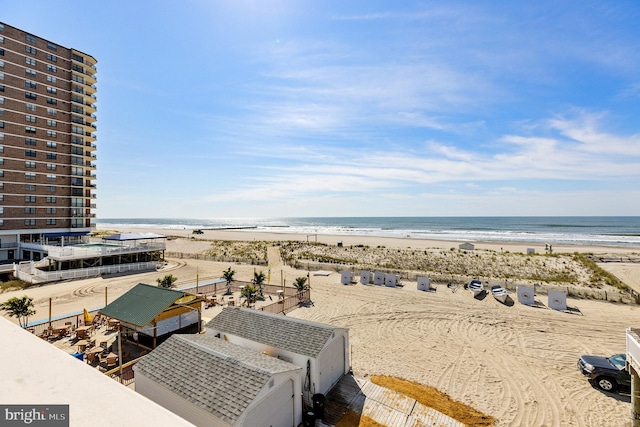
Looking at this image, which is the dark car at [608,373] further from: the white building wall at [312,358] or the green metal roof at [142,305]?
the green metal roof at [142,305]

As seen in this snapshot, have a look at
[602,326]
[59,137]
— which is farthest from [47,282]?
[602,326]

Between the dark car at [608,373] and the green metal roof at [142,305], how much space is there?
1894 cm

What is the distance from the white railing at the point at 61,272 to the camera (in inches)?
1163

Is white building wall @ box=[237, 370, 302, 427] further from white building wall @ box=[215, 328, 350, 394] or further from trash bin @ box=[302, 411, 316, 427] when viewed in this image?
white building wall @ box=[215, 328, 350, 394]

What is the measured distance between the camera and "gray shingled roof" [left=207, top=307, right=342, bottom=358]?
1210cm

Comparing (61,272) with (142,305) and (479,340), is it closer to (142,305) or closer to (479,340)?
(142,305)

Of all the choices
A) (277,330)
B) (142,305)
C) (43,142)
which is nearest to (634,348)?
(277,330)

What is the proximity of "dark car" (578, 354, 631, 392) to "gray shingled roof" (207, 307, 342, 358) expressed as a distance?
36.1 ft

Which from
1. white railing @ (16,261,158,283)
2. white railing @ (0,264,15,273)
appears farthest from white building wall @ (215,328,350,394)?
white railing @ (0,264,15,273)

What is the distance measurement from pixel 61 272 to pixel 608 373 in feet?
133

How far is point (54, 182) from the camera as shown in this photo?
1841 inches

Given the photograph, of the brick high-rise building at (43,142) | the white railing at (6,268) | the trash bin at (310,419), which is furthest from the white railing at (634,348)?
the brick high-rise building at (43,142)

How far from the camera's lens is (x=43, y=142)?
1781 inches

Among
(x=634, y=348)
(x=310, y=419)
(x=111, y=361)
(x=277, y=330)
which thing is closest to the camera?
(x=634, y=348)
